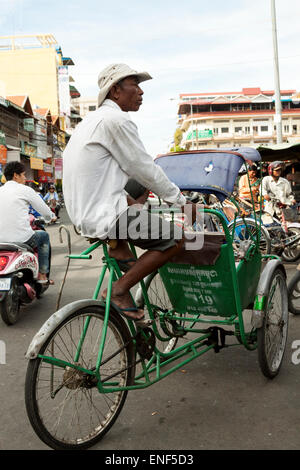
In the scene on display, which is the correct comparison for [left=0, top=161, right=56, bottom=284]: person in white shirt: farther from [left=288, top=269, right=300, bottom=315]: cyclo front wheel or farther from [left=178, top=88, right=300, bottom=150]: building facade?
[left=178, top=88, right=300, bottom=150]: building facade

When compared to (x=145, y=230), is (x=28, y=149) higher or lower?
higher

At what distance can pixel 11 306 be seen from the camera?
495cm

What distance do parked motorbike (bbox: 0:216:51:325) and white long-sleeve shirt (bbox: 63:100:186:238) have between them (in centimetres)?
262

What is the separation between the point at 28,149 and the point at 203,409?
35.3 metres

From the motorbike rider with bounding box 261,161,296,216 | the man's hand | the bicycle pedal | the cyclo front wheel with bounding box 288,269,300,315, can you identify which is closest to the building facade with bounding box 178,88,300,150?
the motorbike rider with bounding box 261,161,296,216

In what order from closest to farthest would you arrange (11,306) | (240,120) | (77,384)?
(77,384), (11,306), (240,120)

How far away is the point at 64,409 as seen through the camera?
253cm

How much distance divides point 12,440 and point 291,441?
148 centimetres

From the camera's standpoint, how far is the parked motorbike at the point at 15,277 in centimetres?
488

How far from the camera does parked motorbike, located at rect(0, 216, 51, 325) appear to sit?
16.0ft

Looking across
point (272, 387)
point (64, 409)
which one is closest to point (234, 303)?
point (272, 387)
